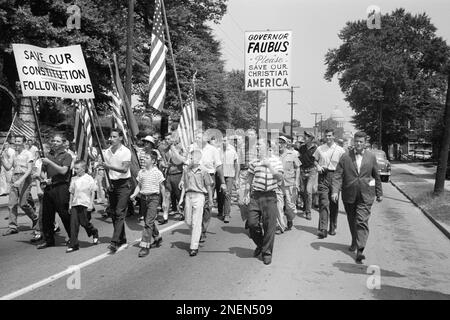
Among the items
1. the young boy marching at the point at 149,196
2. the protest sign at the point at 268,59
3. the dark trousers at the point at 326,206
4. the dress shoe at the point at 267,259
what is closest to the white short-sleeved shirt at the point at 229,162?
the protest sign at the point at 268,59

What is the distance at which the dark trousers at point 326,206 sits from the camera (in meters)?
9.07

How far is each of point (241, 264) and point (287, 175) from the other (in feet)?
13.3

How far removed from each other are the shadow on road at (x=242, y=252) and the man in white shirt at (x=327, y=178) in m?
1.85

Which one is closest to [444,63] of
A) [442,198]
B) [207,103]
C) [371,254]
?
[207,103]

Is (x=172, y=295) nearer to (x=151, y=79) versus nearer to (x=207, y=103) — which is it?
(x=151, y=79)

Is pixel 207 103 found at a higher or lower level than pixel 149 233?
higher

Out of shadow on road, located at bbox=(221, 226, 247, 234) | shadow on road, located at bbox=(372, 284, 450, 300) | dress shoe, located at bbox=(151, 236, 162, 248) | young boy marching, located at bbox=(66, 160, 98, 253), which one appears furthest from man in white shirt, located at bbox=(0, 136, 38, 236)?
shadow on road, located at bbox=(372, 284, 450, 300)

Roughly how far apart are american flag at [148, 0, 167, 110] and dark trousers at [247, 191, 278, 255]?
4644mm

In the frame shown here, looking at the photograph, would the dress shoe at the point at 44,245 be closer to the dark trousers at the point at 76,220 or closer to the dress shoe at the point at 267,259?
the dark trousers at the point at 76,220

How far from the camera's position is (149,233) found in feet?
24.4

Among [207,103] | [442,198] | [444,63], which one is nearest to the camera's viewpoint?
[442,198]

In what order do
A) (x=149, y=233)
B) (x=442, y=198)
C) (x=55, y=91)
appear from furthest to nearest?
(x=442, y=198) → (x=55, y=91) → (x=149, y=233)

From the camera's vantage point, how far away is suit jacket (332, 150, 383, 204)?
741cm

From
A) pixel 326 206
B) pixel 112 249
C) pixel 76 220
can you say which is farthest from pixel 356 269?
pixel 76 220
